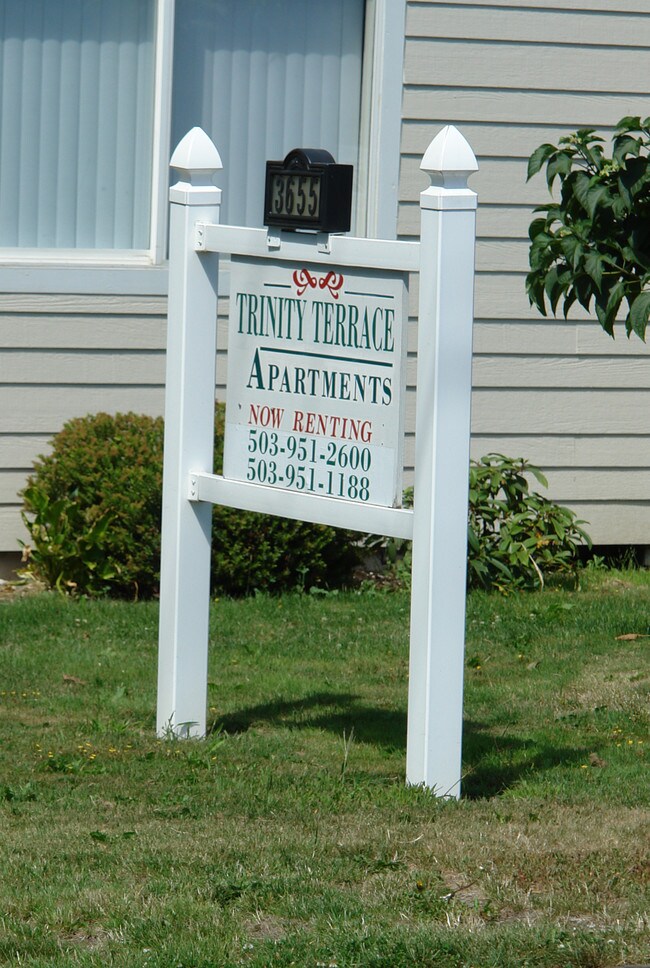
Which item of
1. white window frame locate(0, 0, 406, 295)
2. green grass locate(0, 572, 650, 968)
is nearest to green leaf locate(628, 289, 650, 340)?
green grass locate(0, 572, 650, 968)

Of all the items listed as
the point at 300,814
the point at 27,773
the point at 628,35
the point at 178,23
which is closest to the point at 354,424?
the point at 300,814

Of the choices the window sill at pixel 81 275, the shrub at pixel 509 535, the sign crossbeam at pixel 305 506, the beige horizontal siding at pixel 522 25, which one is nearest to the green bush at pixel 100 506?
the window sill at pixel 81 275

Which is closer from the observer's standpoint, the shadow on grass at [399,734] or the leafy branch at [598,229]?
the shadow on grass at [399,734]

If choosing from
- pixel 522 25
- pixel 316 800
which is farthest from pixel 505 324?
pixel 316 800

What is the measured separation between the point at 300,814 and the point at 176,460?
1.50 meters

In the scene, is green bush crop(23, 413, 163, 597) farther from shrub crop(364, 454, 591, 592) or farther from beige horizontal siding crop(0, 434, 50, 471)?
shrub crop(364, 454, 591, 592)

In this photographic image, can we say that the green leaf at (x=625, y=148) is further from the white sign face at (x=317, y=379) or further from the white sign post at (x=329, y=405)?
the white sign face at (x=317, y=379)

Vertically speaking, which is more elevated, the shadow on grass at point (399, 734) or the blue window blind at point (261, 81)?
the blue window blind at point (261, 81)

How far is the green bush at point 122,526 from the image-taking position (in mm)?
7797

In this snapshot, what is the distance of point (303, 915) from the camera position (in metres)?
3.83

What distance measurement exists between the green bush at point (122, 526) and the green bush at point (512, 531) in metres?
0.85

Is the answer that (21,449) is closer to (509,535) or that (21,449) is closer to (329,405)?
(509,535)

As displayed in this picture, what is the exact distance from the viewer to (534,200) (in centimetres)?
880

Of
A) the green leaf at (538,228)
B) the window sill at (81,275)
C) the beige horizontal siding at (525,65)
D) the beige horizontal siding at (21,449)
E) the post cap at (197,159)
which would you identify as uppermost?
the beige horizontal siding at (525,65)
